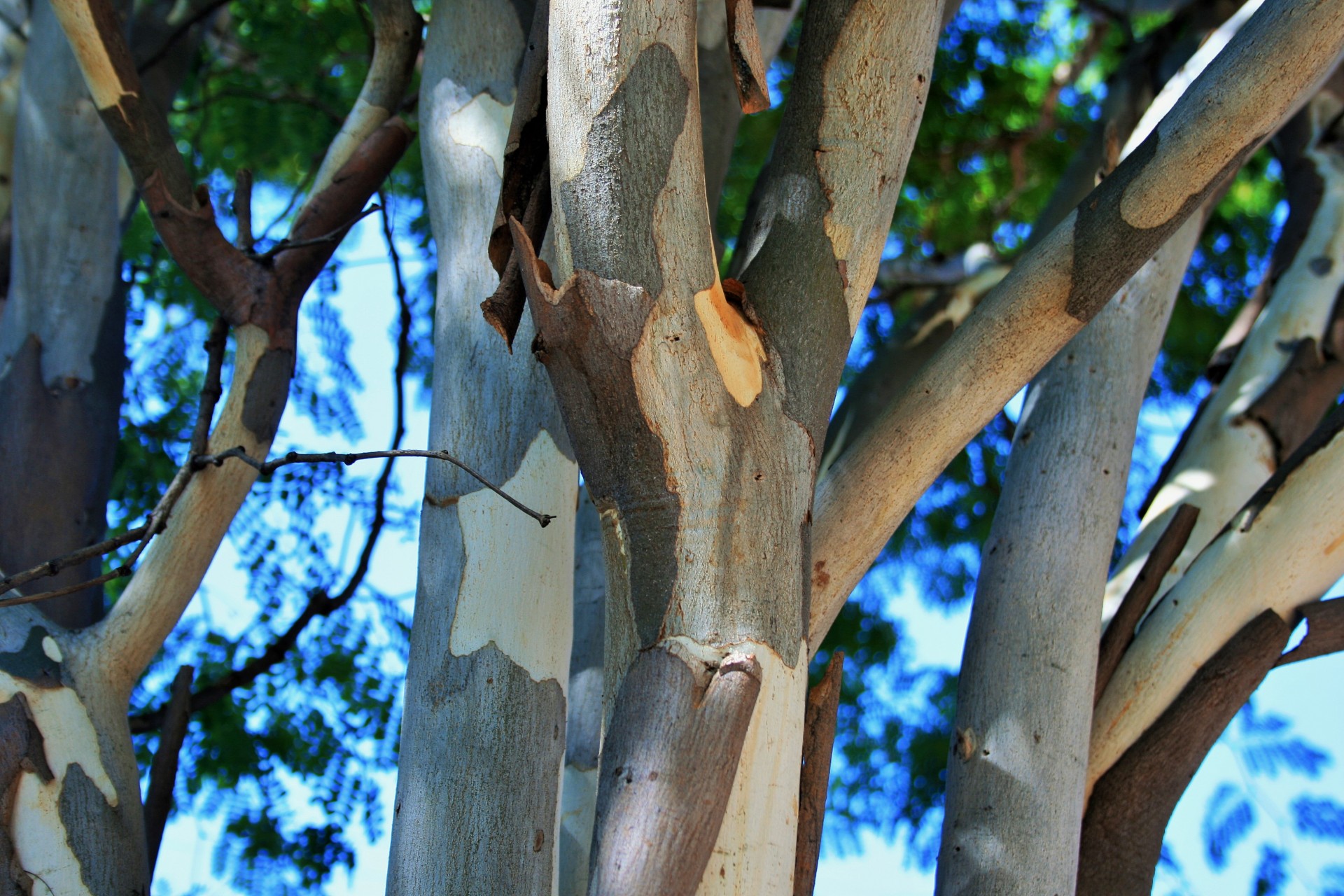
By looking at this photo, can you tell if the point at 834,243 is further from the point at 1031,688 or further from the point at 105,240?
the point at 105,240

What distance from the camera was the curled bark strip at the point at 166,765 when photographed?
2.69 metres

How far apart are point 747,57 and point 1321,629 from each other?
200 cm

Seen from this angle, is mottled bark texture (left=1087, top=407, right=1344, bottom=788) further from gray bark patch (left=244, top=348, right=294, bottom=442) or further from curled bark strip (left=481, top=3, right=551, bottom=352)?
gray bark patch (left=244, top=348, right=294, bottom=442)

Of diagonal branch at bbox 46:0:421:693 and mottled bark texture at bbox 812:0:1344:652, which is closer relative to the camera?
mottled bark texture at bbox 812:0:1344:652

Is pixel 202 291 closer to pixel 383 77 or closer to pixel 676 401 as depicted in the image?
pixel 383 77

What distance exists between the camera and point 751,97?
1912 millimetres

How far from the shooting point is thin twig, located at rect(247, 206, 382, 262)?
2826 millimetres

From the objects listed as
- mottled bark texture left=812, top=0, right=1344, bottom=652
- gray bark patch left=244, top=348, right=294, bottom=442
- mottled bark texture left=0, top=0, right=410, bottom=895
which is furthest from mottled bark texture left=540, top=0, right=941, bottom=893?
gray bark patch left=244, top=348, right=294, bottom=442

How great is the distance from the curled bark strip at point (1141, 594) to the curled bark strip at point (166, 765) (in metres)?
2.15

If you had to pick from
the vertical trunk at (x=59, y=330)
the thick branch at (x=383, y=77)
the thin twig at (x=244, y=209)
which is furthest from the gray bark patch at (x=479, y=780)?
the thick branch at (x=383, y=77)

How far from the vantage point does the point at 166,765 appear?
108 inches

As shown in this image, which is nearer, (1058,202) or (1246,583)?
(1246,583)

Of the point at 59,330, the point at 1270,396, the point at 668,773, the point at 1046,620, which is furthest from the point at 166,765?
the point at 1270,396

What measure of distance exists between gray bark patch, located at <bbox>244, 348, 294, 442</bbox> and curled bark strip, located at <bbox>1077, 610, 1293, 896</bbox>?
2.10m
